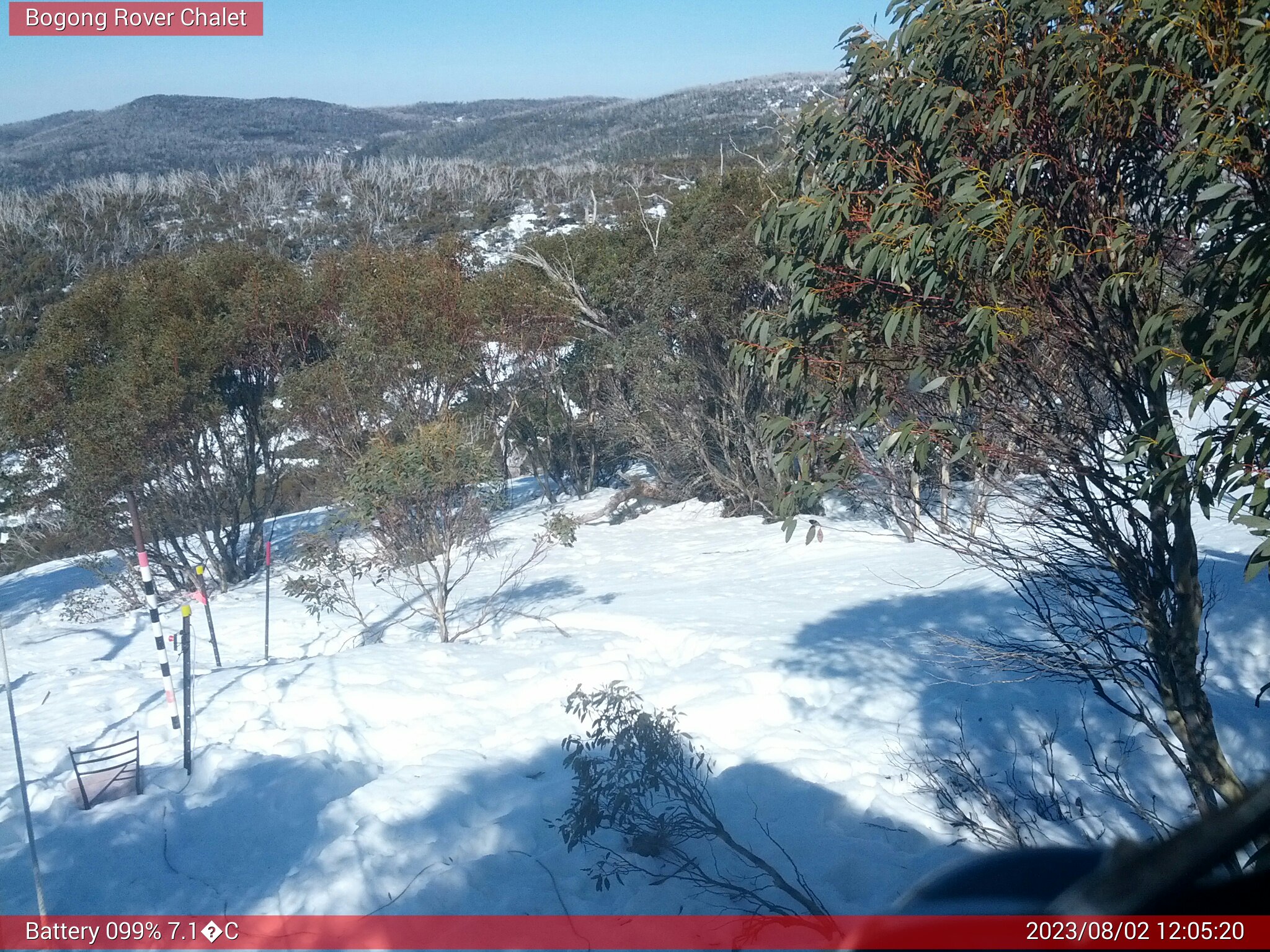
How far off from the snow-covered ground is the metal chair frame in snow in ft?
0.32

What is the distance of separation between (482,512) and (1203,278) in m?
7.00

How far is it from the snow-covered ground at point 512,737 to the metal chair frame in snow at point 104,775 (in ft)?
0.32

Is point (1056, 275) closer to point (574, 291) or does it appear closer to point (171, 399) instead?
point (171, 399)

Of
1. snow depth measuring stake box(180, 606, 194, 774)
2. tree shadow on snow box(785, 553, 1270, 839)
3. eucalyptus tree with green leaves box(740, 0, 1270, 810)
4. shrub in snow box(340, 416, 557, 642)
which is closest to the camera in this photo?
eucalyptus tree with green leaves box(740, 0, 1270, 810)

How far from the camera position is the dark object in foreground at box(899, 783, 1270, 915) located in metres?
1.20

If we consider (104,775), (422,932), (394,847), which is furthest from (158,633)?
(422,932)

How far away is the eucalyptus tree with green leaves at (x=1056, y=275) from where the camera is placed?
110 inches

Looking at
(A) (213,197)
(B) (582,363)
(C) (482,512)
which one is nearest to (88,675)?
(C) (482,512)

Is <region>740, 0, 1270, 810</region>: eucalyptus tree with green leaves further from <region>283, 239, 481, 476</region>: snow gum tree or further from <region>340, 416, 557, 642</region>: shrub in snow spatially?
<region>283, 239, 481, 476</region>: snow gum tree

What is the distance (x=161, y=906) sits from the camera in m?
3.89

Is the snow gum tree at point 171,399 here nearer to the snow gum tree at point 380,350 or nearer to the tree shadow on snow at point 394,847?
the snow gum tree at point 380,350

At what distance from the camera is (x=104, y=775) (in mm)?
5059

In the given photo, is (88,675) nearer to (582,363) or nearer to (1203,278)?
(1203,278)

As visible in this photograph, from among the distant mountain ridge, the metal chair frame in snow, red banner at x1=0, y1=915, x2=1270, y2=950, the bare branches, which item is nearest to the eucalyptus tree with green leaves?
red banner at x1=0, y1=915, x2=1270, y2=950
